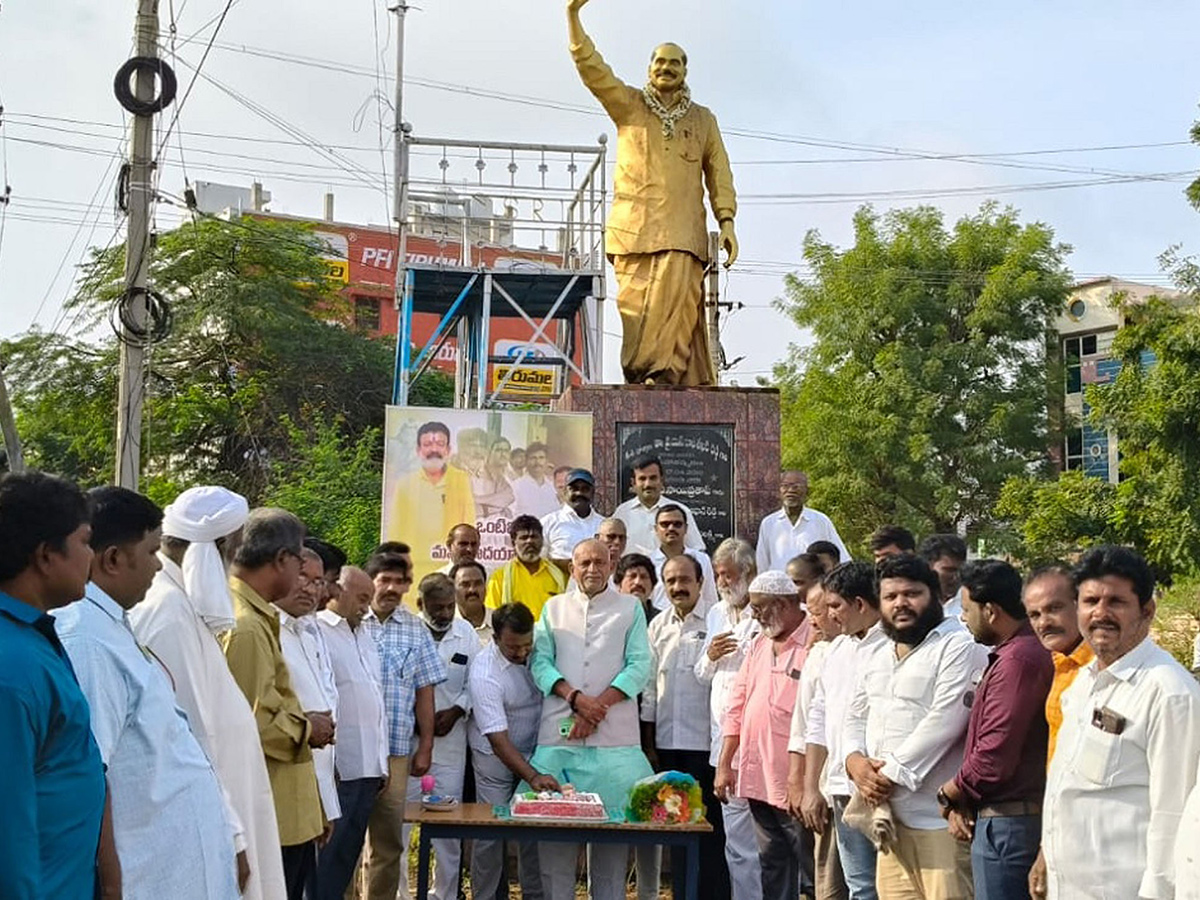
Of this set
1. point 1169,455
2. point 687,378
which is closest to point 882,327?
point 1169,455

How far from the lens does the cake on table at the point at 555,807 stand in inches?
273

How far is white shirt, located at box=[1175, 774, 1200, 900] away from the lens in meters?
3.95

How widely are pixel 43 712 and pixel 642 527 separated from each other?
7.69 meters

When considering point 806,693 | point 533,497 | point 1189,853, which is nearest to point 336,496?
point 533,497

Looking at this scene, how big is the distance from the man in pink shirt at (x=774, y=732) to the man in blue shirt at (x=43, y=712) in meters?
4.32

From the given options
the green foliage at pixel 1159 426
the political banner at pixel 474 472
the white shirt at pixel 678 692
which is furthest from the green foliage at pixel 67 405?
the white shirt at pixel 678 692

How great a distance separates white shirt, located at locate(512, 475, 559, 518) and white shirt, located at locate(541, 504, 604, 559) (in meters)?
1.06

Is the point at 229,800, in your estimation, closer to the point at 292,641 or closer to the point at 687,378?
the point at 292,641

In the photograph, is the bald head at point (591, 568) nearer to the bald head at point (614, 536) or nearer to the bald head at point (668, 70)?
the bald head at point (614, 536)

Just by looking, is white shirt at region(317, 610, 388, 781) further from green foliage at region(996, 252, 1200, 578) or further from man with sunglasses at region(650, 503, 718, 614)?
green foliage at region(996, 252, 1200, 578)

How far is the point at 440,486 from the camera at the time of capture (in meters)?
11.5

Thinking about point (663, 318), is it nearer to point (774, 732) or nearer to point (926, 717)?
point (774, 732)

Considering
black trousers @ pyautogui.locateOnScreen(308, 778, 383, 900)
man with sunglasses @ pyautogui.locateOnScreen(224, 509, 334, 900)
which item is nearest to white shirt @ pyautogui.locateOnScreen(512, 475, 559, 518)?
black trousers @ pyautogui.locateOnScreen(308, 778, 383, 900)

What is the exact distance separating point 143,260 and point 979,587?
9.58 meters
